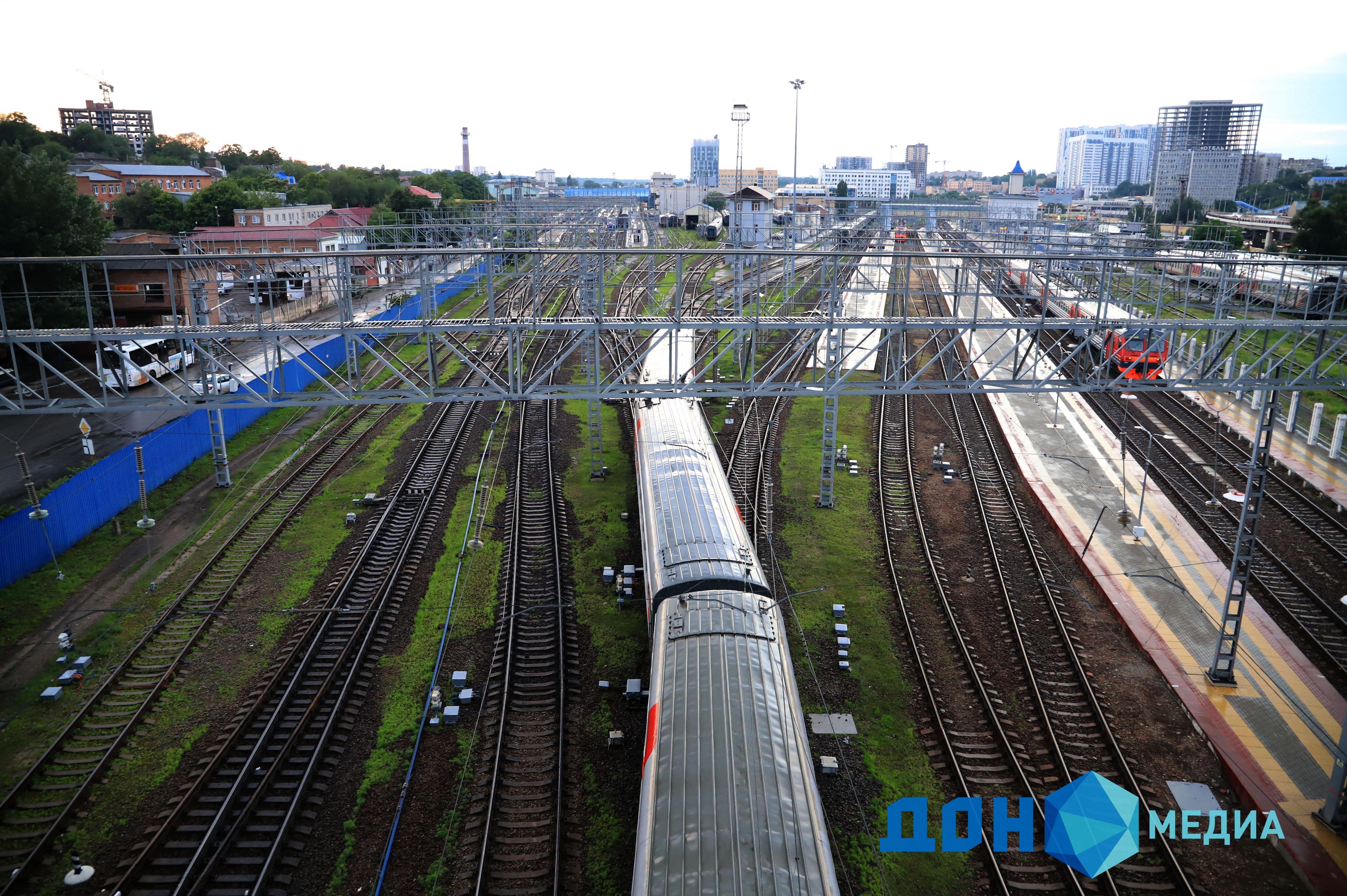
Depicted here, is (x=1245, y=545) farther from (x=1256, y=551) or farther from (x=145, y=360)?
(x=145, y=360)

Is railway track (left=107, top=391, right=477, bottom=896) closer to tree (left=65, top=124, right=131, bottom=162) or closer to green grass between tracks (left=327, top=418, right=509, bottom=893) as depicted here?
green grass between tracks (left=327, top=418, right=509, bottom=893)

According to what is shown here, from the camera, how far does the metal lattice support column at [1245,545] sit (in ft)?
39.5

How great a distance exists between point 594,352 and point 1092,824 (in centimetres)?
1305

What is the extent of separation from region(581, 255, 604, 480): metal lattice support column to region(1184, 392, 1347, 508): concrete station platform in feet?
49.0

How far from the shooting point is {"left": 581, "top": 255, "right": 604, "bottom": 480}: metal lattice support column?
45.0 ft

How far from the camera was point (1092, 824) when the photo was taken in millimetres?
10562

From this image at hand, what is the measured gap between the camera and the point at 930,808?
10805 millimetres

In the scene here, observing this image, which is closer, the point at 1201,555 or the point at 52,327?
the point at 1201,555

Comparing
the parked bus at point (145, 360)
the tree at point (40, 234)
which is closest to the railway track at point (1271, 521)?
the parked bus at point (145, 360)

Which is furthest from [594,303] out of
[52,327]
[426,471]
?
[52,327]

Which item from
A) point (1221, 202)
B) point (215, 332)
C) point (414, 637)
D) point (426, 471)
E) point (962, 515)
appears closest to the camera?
point (215, 332)

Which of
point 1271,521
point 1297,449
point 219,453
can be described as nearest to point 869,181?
point 1297,449

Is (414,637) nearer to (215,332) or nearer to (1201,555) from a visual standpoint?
(215,332)

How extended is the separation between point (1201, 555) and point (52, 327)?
106ft
